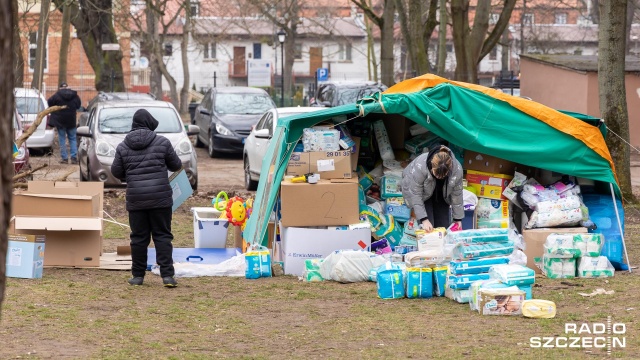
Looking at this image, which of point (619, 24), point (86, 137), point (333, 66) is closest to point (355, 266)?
point (619, 24)

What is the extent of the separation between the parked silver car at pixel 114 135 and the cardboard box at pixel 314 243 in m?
6.77

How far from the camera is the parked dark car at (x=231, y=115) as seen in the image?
23.0m

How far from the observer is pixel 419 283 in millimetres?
8828

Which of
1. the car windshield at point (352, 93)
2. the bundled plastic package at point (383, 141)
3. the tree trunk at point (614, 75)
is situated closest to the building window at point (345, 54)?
the car windshield at point (352, 93)

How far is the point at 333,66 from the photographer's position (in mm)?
72688

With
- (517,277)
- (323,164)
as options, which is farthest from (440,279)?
(323,164)

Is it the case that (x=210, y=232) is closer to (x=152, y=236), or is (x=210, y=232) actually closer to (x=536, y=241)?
(x=152, y=236)

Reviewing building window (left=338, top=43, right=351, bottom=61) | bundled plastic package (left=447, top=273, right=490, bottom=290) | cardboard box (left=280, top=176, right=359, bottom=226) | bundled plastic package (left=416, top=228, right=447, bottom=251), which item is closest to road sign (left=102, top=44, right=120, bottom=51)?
cardboard box (left=280, top=176, right=359, bottom=226)

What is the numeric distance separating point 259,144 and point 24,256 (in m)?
7.94

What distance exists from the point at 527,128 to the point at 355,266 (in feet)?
7.84

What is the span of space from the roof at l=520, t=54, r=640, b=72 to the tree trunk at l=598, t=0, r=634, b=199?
9081mm

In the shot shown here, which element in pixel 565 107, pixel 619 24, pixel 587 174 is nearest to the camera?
pixel 587 174

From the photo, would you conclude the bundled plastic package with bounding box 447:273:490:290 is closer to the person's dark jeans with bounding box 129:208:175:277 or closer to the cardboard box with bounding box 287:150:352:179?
the cardboard box with bounding box 287:150:352:179

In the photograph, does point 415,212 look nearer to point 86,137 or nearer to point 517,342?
point 517,342
